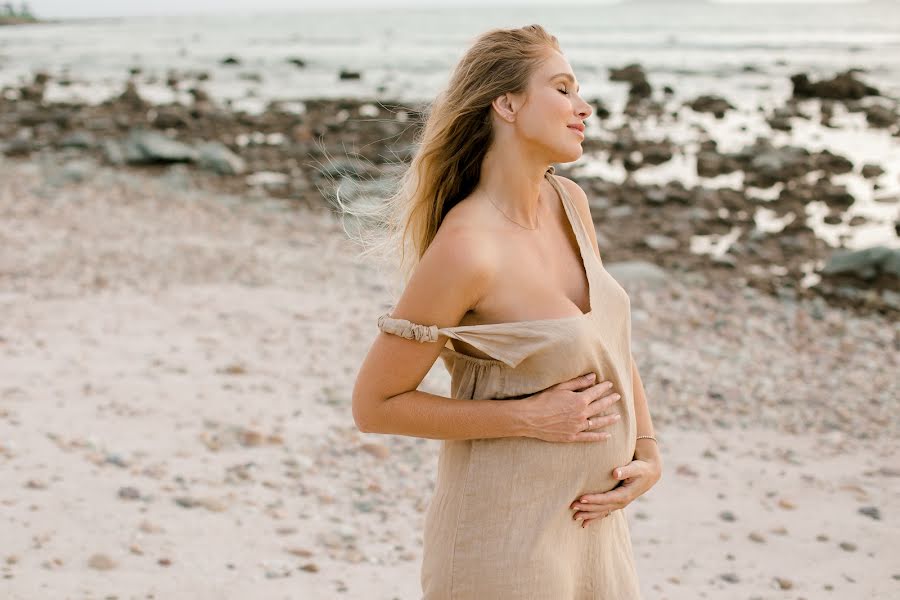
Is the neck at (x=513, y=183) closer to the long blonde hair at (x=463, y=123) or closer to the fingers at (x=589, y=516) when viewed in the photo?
the long blonde hair at (x=463, y=123)

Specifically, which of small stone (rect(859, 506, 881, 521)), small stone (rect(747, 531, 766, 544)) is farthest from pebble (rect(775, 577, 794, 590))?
small stone (rect(859, 506, 881, 521))

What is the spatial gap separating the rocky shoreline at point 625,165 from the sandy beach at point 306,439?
1210 millimetres

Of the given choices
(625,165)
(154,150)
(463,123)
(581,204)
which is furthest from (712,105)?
(463,123)

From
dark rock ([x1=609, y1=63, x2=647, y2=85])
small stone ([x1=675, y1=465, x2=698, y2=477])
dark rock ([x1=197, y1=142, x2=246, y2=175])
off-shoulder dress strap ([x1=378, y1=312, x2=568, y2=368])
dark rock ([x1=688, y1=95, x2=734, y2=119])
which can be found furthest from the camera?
dark rock ([x1=609, y1=63, x2=647, y2=85])

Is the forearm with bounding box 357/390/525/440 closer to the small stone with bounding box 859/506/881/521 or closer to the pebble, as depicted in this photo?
the pebble

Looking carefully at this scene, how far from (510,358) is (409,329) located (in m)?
0.27

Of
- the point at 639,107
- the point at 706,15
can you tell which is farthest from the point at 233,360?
the point at 706,15

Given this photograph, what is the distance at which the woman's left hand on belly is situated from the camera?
255 centimetres

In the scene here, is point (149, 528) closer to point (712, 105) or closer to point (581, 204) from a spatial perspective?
point (581, 204)

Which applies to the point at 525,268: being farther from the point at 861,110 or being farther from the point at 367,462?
the point at 861,110

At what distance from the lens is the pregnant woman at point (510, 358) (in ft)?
8.02

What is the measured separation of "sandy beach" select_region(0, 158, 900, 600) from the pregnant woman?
243cm


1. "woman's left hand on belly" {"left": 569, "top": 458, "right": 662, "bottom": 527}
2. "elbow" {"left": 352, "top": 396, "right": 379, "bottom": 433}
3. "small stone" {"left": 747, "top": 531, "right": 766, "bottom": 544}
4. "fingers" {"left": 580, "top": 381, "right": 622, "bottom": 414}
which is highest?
"fingers" {"left": 580, "top": 381, "right": 622, "bottom": 414}

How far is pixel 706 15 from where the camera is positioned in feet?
335
